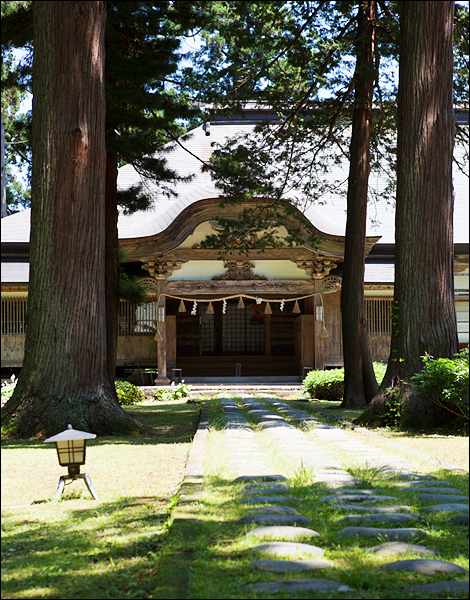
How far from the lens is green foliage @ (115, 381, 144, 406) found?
45.0ft

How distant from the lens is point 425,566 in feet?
8.67

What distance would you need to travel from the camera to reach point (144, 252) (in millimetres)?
16297

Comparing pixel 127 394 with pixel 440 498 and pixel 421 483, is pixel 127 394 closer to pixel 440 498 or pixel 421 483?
pixel 421 483

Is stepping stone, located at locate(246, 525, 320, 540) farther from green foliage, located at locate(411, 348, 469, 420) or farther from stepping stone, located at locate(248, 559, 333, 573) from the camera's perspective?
green foliage, located at locate(411, 348, 469, 420)

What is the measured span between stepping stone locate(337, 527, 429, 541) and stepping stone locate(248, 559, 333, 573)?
0.45m

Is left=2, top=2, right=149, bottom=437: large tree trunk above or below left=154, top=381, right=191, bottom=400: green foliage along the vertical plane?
above

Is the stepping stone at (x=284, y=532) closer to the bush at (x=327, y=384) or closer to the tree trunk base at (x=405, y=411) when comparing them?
the tree trunk base at (x=405, y=411)

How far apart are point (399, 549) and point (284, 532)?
1.96ft

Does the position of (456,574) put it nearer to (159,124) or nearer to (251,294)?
(159,124)

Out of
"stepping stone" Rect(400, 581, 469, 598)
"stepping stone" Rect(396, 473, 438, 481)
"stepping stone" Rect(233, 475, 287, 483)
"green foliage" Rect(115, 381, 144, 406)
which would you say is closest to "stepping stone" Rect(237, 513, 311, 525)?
"stepping stone" Rect(400, 581, 469, 598)

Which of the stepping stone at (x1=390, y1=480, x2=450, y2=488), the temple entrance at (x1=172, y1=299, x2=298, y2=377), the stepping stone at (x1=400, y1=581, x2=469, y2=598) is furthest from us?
the temple entrance at (x1=172, y1=299, x2=298, y2=377)

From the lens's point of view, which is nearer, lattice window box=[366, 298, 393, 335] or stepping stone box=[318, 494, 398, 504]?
stepping stone box=[318, 494, 398, 504]

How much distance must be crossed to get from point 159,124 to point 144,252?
21.0ft

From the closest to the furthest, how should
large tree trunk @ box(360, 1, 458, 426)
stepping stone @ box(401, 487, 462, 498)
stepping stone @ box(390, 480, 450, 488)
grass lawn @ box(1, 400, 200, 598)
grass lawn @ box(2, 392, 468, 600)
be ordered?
grass lawn @ box(2, 392, 468, 600), grass lawn @ box(1, 400, 200, 598), stepping stone @ box(401, 487, 462, 498), stepping stone @ box(390, 480, 450, 488), large tree trunk @ box(360, 1, 458, 426)
